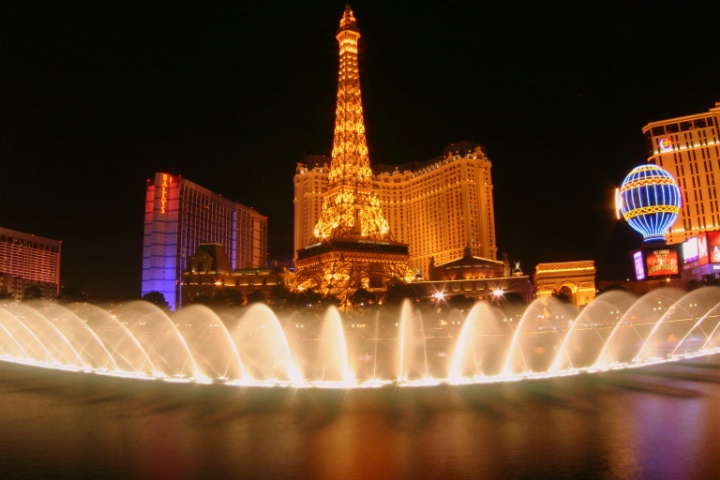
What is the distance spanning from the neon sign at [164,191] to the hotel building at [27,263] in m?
35.1

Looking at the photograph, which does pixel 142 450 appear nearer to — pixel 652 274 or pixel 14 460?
pixel 14 460

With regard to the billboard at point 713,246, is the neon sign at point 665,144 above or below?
above

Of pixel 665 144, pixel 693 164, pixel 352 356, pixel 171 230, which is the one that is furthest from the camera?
pixel 665 144

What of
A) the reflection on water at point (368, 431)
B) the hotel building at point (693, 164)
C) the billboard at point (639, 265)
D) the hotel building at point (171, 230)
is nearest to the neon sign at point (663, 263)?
the billboard at point (639, 265)

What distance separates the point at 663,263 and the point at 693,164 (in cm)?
3901

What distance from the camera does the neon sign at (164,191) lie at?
98.6 metres

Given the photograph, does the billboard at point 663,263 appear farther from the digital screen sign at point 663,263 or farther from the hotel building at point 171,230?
the hotel building at point 171,230

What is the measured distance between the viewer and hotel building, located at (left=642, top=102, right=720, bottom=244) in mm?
95188

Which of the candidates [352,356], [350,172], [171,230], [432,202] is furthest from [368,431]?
[432,202]

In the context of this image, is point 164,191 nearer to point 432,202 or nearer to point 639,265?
point 432,202

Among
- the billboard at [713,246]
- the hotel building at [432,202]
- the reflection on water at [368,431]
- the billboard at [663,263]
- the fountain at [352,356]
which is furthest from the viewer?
the hotel building at [432,202]

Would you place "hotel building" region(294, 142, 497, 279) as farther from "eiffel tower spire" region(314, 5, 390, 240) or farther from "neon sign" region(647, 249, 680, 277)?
"neon sign" region(647, 249, 680, 277)

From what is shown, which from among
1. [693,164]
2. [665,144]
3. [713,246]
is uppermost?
[665,144]

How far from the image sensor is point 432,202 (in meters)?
117
